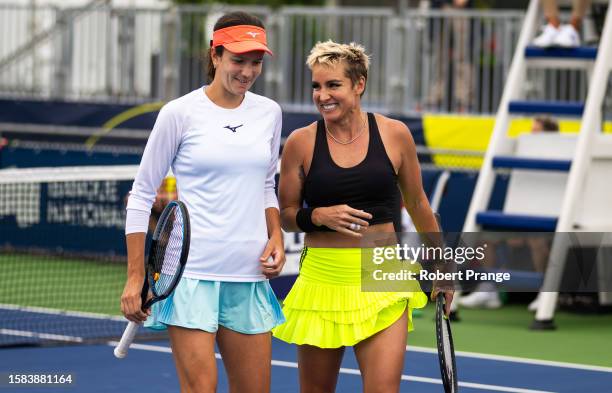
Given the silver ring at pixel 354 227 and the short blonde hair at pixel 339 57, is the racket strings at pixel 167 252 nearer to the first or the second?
the silver ring at pixel 354 227

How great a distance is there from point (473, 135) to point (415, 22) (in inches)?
68.9

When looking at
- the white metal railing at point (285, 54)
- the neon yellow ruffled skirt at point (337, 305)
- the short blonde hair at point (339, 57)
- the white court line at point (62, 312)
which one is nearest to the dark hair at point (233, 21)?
the short blonde hair at point (339, 57)

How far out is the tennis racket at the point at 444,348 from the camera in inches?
234

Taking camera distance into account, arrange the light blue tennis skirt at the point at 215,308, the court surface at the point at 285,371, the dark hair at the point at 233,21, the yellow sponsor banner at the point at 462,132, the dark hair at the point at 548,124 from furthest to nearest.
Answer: the yellow sponsor banner at the point at 462,132 → the dark hair at the point at 548,124 → the court surface at the point at 285,371 → the dark hair at the point at 233,21 → the light blue tennis skirt at the point at 215,308

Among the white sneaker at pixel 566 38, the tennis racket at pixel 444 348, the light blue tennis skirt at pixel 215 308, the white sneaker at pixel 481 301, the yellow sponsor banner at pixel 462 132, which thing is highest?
the white sneaker at pixel 566 38

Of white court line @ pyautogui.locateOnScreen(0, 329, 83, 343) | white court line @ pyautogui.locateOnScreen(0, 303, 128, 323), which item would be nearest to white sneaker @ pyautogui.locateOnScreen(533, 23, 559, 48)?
white court line @ pyautogui.locateOnScreen(0, 303, 128, 323)

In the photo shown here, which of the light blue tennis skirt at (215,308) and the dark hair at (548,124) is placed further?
the dark hair at (548,124)

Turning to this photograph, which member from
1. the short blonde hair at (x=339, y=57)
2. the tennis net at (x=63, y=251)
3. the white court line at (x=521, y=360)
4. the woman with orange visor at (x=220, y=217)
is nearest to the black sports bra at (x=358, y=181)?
the short blonde hair at (x=339, y=57)

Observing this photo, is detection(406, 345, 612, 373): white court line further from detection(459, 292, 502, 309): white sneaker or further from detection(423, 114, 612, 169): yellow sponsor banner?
detection(423, 114, 612, 169): yellow sponsor banner

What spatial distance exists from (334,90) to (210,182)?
0.71 meters

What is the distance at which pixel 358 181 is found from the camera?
5.99m

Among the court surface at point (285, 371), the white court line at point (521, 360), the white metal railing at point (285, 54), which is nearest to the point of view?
the court surface at point (285, 371)

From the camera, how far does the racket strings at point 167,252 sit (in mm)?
5461

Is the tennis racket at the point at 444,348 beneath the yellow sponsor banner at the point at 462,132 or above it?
above
